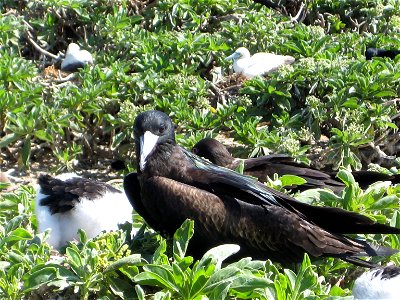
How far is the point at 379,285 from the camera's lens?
10.1 ft

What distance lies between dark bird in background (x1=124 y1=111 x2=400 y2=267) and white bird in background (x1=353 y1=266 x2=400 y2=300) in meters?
0.16

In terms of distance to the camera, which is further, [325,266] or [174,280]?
[325,266]

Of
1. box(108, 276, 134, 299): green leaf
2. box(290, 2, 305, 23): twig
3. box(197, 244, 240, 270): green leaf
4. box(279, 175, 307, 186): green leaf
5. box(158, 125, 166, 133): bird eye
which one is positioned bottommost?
box(290, 2, 305, 23): twig

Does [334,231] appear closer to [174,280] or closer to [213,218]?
[213,218]

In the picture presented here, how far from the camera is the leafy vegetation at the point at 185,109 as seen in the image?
10.2ft

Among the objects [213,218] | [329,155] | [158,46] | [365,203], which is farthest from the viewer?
[158,46]

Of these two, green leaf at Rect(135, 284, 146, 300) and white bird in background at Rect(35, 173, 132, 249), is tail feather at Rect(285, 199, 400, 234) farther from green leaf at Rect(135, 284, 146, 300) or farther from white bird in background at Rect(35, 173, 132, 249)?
white bird in background at Rect(35, 173, 132, 249)

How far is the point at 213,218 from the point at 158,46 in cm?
310

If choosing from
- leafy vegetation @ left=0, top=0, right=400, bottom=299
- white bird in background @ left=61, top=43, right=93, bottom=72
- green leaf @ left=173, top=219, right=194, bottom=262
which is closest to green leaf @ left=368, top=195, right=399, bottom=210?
leafy vegetation @ left=0, top=0, right=400, bottom=299

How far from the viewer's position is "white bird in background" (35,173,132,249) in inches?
157

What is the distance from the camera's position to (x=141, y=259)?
315 centimetres

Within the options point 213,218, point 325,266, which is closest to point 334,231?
point 325,266

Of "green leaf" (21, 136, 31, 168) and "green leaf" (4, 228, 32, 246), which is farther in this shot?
"green leaf" (21, 136, 31, 168)

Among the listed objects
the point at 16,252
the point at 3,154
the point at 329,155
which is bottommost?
the point at 3,154
